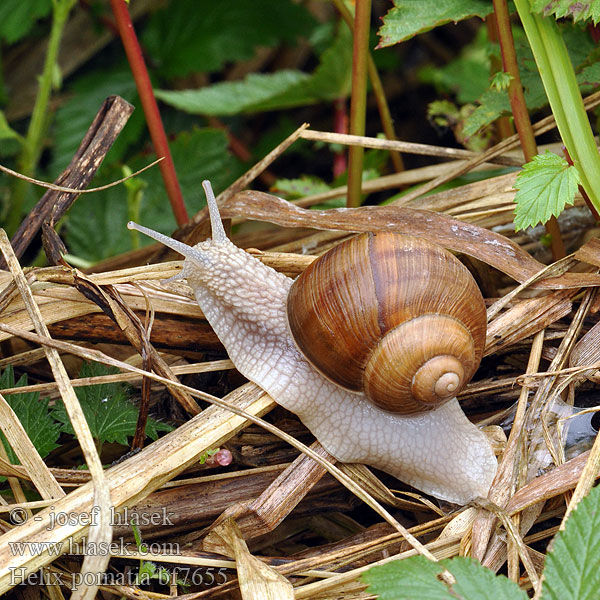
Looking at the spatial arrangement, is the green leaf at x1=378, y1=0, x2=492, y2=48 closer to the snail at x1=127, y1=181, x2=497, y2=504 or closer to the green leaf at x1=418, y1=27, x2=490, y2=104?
the snail at x1=127, y1=181, x2=497, y2=504

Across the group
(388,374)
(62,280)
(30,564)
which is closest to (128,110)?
(62,280)

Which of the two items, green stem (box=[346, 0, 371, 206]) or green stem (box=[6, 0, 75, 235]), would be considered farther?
green stem (box=[6, 0, 75, 235])

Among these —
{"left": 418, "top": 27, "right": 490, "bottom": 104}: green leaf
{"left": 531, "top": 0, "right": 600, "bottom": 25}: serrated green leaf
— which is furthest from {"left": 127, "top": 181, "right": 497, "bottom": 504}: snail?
{"left": 418, "top": 27, "right": 490, "bottom": 104}: green leaf

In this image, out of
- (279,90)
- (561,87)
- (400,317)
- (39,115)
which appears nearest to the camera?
(400,317)

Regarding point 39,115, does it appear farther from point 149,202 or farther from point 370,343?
point 370,343

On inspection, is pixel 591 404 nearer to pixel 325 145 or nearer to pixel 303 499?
pixel 303 499

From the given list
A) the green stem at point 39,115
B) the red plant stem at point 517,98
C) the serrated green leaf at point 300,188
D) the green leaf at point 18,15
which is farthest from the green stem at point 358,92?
the green leaf at point 18,15

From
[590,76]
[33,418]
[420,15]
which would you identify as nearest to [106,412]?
[33,418]
